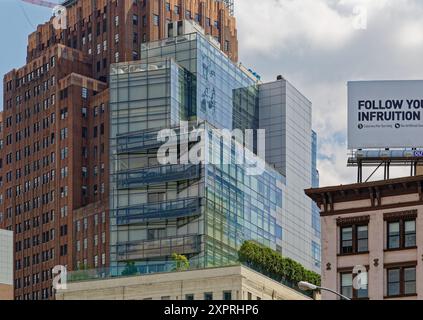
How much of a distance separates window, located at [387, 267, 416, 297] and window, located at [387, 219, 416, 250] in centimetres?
143

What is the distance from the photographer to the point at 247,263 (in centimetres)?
11956

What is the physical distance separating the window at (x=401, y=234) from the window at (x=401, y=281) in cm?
143

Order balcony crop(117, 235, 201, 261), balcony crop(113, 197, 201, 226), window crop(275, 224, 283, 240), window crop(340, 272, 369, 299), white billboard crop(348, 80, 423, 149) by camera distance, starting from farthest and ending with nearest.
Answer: window crop(275, 224, 283, 240)
balcony crop(113, 197, 201, 226)
balcony crop(117, 235, 201, 261)
white billboard crop(348, 80, 423, 149)
window crop(340, 272, 369, 299)

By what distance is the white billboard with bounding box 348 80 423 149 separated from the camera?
266ft

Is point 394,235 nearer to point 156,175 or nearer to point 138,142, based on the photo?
point 156,175

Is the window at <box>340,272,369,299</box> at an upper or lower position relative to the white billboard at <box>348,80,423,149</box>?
lower

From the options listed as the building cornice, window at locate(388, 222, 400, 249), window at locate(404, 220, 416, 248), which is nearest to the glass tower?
the building cornice

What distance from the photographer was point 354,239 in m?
76.4

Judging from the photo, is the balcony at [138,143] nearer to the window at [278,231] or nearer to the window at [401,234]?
the window at [278,231]

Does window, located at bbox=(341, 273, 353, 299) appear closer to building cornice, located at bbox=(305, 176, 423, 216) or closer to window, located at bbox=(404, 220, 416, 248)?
window, located at bbox=(404, 220, 416, 248)

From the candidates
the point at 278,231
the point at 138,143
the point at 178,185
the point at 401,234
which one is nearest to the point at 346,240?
the point at 401,234

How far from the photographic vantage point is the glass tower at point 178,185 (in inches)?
6905

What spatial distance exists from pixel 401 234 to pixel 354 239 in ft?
9.60

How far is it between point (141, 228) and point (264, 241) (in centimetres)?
1867
